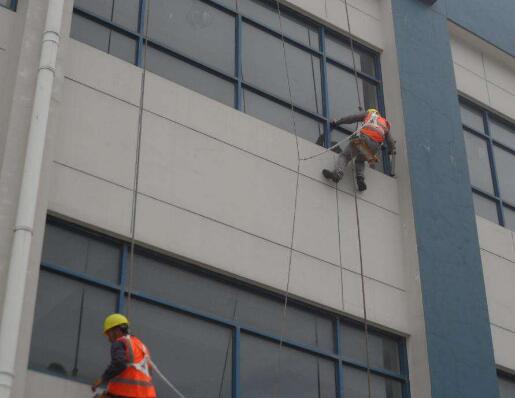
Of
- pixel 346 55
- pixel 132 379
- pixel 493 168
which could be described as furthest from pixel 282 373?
pixel 493 168

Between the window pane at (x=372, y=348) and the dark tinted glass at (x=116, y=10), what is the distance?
5376mm

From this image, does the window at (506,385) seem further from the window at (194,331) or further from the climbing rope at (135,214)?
the climbing rope at (135,214)

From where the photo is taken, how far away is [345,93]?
17.8m

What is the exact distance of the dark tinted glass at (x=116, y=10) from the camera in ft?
49.4

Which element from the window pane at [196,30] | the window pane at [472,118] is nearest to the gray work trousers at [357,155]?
the window pane at [196,30]

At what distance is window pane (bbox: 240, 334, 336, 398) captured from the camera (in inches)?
536

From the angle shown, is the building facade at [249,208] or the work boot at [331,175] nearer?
the building facade at [249,208]

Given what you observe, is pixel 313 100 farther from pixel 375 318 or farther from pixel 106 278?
pixel 106 278

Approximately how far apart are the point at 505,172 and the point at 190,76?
6945mm

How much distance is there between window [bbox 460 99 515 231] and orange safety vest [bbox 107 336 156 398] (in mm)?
8845

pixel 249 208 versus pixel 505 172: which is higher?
pixel 505 172

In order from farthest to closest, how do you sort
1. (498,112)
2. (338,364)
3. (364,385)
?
(498,112) < (364,385) < (338,364)

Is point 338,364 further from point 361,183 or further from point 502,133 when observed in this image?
point 502,133

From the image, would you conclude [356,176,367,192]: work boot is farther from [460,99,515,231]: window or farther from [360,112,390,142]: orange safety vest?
[460,99,515,231]: window
